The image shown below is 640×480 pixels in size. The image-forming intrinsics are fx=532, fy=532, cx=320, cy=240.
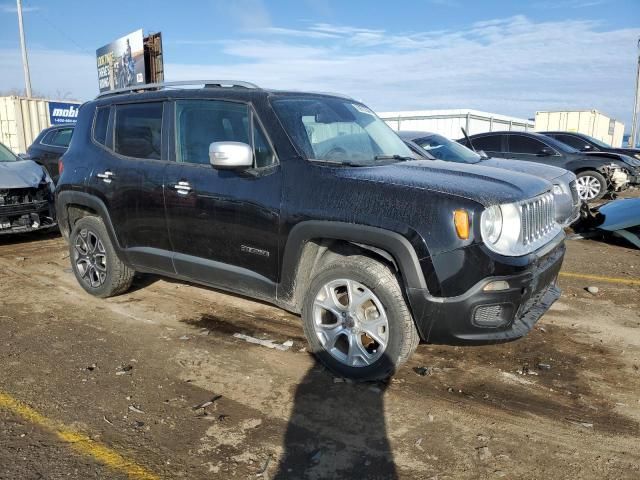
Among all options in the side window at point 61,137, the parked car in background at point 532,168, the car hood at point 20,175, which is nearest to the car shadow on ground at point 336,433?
the parked car in background at point 532,168

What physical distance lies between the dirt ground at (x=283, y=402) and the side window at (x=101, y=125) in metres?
1.61

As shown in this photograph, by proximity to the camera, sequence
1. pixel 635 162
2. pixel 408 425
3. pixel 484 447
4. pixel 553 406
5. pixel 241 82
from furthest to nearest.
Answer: pixel 635 162, pixel 241 82, pixel 553 406, pixel 408 425, pixel 484 447

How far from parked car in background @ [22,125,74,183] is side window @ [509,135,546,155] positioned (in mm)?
9612

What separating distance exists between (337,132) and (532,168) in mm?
4467

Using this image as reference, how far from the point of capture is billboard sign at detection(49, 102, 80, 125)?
878 inches

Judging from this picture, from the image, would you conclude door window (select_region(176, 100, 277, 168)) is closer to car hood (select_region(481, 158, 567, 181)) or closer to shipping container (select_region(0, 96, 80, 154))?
car hood (select_region(481, 158, 567, 181))

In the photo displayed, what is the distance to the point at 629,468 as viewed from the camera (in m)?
2.67

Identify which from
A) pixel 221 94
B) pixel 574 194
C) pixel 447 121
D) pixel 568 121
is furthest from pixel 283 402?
pixel 568 121

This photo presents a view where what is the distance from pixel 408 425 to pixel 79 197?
379 cm

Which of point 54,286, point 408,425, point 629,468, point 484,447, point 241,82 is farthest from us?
point 54,286

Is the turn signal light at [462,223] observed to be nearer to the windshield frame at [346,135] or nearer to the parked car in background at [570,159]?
the windshield frame at [346,135]

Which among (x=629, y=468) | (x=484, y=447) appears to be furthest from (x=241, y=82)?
(x=629, y=468)

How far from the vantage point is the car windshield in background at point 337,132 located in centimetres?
381

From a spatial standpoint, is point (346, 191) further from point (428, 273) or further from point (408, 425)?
point (408, 425)
